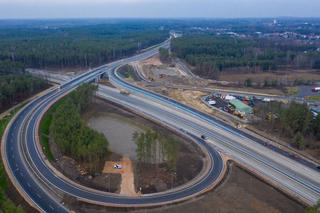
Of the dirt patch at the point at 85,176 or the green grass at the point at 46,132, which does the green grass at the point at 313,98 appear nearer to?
the dirt patch at the point at 85,176

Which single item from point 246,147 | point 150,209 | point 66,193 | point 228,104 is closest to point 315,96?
point 228,104

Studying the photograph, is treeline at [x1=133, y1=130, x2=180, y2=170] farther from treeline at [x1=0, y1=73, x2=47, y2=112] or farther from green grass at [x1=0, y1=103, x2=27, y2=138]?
treeline at [x1=0, y1=73, x2=47, y2=112]

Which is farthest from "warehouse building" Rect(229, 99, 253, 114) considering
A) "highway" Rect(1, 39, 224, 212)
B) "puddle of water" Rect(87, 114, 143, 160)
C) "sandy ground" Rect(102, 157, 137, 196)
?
"sandy ground" Rect(102, 157, 137, 196)

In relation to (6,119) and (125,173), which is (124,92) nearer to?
(6,119)

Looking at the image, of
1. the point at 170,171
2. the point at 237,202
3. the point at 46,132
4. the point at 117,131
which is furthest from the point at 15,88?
the point at 237,202


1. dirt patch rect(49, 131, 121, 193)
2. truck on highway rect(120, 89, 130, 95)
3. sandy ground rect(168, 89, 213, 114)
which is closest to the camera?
dirt patch rect(49, 131, 121, 193)

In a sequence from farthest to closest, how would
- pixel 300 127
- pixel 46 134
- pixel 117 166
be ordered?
pixel 46 134 < pixel 300 127 < pixel 117 166
